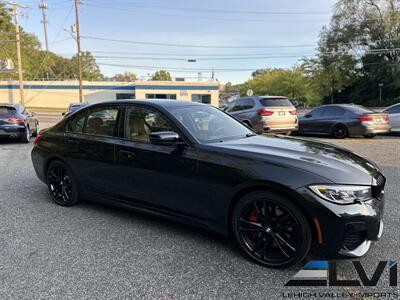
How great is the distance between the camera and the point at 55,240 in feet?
12.3

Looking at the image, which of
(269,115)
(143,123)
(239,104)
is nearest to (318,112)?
(269,115)

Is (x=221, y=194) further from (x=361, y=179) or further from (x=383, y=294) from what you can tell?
(x=383, y=294)

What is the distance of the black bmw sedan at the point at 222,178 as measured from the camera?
9.37 feet

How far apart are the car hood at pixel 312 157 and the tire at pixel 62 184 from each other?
2.43m

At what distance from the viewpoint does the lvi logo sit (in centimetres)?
285

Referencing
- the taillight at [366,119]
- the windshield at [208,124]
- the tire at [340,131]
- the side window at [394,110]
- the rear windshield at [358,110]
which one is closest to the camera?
the windshield at [208,124]

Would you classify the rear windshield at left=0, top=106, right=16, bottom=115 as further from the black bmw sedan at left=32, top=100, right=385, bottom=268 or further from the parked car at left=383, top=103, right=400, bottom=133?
the parked car at left=383, top=103, right=400, bottom=133

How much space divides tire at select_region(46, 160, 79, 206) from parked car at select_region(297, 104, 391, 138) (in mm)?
10211

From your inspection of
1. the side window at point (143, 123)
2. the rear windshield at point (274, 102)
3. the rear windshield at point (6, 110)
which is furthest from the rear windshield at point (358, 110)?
the rear windshield at point (6, 110)

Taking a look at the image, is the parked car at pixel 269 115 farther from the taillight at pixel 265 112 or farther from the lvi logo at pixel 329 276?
the lvi logo at pixel 329 276

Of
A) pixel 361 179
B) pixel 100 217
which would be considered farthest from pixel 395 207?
pixel 100 217

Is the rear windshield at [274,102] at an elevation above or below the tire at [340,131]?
above

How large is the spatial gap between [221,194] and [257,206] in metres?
0.38

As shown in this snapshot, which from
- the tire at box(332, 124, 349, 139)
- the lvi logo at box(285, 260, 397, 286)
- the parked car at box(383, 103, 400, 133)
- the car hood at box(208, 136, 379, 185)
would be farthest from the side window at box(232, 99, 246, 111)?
the lvi logo at box(285, 260, 397, 286)
